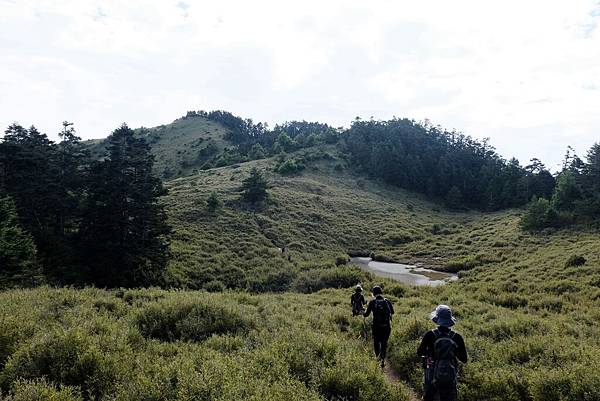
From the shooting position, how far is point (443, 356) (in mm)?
6809

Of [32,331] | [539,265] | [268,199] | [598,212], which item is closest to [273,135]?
[268,199]

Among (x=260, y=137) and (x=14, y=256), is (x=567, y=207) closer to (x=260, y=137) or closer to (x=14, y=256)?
(x=14, y=256)

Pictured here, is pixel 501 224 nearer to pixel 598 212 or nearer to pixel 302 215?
pixel 598 212

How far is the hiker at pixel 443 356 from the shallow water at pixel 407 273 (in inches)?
1079

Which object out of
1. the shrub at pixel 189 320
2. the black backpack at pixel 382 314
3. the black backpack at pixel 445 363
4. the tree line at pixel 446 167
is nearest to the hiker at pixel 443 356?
the black backpack at pixel 445 363

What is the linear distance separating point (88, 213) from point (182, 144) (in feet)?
331

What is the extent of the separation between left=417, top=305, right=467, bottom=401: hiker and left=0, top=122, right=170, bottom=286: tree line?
86.1 feet

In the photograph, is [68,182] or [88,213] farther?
[68,182]

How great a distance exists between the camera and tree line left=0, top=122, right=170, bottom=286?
29156 mm

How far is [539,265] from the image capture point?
3048cm

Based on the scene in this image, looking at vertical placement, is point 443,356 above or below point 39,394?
above

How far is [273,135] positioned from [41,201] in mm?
112725

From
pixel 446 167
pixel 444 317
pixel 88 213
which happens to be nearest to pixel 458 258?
pixel 88 213

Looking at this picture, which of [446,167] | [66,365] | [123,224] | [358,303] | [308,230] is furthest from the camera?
[446,167]
